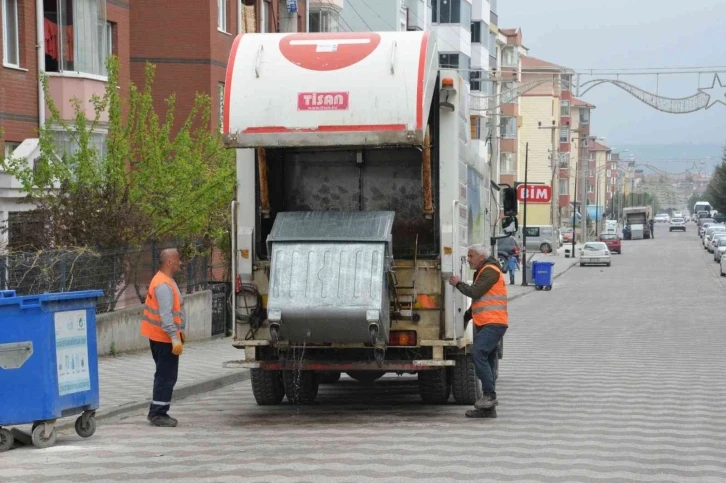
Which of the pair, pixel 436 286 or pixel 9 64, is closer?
pixel 436 286

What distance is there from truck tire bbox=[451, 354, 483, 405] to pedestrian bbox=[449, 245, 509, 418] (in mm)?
541

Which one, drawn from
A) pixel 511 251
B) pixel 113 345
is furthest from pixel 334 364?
pixel 511 251

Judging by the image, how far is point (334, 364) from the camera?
12.5 meters

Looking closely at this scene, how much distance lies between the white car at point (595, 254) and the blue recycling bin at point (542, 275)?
840 inches

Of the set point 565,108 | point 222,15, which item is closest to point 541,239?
point 222,15

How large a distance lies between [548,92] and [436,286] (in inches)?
4220

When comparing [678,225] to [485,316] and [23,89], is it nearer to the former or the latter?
[23,89]

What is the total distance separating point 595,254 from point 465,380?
56.1 metres

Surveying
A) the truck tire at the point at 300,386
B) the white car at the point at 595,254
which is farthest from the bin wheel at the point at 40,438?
the white car at the point at 595,254

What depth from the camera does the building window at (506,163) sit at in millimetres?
97375

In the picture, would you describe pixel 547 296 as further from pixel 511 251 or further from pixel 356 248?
pixel 356 248

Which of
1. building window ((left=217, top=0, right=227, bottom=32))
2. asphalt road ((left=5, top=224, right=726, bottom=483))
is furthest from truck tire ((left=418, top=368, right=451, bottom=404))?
building window ((left=217, top=0, right=227, bottom=32))

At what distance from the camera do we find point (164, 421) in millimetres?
12242

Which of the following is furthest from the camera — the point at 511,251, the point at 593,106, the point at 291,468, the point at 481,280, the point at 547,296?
the point at 593,106
